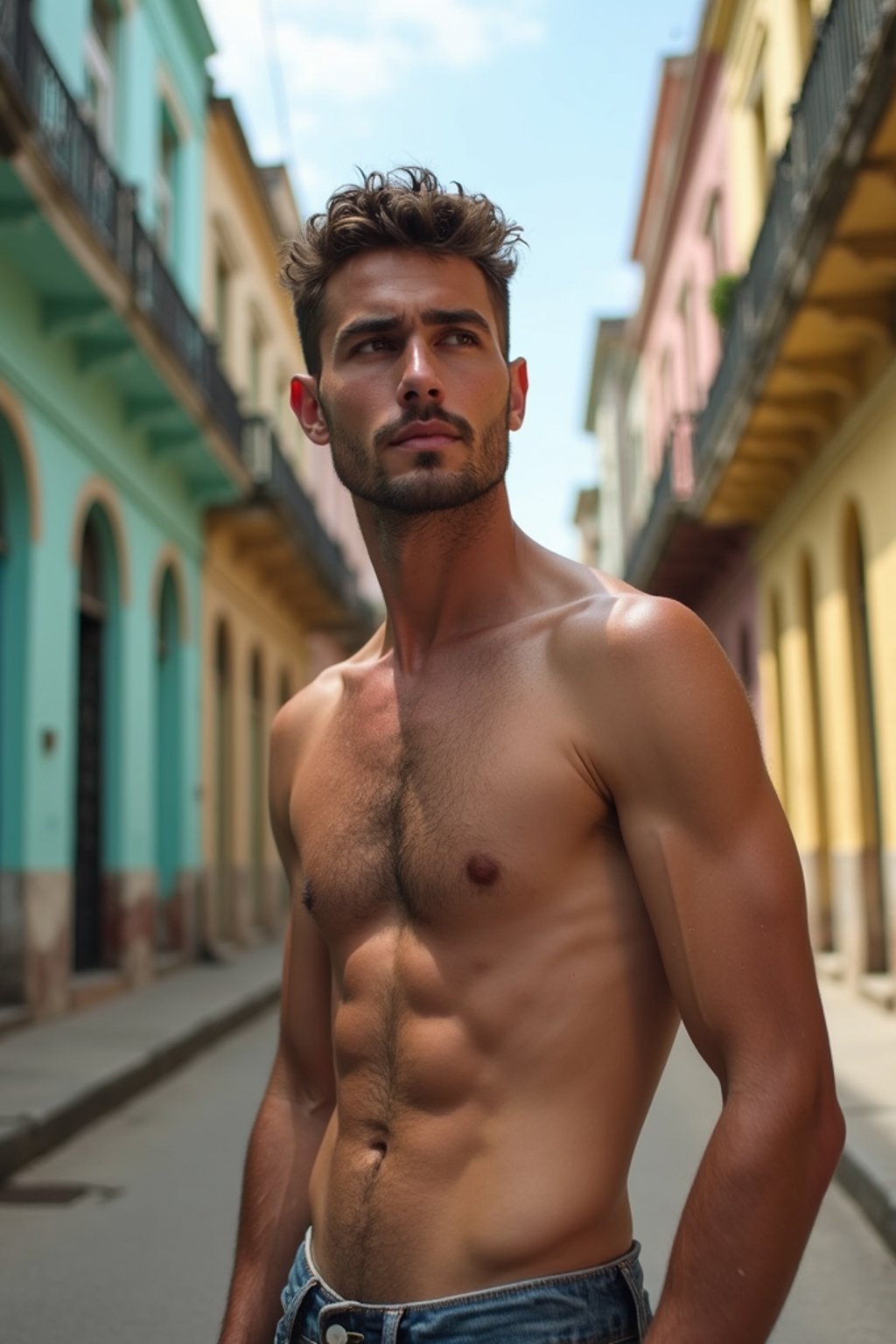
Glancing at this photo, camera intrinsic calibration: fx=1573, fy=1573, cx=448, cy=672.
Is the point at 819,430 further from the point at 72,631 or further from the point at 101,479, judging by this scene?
the point at 72,631

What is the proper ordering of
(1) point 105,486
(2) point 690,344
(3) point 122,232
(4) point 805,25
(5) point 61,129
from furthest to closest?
(2) point 690,344 < (4) point 805,25 < (1) point 105,486 < (3) point 122,232 < (5) point 61,129

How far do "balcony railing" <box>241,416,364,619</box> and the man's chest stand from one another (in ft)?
53.4

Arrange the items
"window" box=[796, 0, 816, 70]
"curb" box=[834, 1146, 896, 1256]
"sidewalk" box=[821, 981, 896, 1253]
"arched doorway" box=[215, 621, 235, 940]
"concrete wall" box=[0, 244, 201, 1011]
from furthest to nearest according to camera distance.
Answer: "arched doorway" box=[215, 621, 235, 940] < "window" box=[796, 0, 816, 70] < "concrete wall" box=[0, 244, 201, 1011] < "sidewalk" box=[821, 981, 896, 1253] < "curb" box=[834, 1146, 896, 1256]

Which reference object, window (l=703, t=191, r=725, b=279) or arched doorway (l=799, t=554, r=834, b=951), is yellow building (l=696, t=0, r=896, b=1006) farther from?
window (l=703, t=191, r=725, b=279)

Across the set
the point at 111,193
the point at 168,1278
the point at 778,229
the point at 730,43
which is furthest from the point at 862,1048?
the point at 730,43

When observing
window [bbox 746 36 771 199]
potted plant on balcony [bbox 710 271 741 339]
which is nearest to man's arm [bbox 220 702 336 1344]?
potted plant on balcony [bbox 710 271 741 339]

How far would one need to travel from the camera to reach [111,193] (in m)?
12.8

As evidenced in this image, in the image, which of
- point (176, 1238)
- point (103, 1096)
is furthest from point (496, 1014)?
point (103, 1096)

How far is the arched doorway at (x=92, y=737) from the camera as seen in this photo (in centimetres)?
1373

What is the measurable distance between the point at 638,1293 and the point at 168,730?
15773 mm

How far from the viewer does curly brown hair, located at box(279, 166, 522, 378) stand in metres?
1.88

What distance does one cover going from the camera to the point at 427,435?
1.82 meters

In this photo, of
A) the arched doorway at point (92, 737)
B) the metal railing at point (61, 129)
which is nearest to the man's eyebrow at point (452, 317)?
the metal railing at point (61, 129)

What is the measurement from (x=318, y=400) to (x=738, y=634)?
18.2 m
